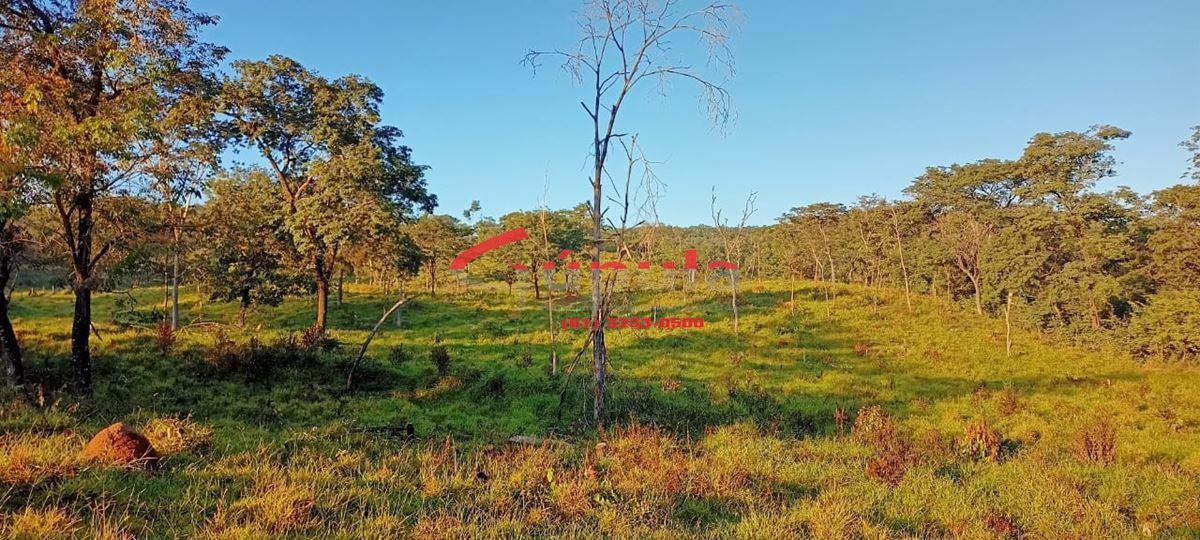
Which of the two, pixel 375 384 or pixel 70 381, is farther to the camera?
pixel 375 384

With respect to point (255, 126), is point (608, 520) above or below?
below

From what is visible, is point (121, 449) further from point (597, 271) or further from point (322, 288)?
point (322, 288)

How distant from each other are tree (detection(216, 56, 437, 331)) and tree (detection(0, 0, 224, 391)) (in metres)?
8.50

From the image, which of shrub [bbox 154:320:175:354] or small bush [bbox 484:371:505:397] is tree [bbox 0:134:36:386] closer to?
shrub [bbox 154:320:175:354]

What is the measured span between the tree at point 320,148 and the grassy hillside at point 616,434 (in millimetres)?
4114

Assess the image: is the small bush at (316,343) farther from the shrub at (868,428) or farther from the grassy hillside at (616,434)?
the shrub at (868,428)

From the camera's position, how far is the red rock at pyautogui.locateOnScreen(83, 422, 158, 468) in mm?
5219

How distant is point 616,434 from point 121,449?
662 centimetres

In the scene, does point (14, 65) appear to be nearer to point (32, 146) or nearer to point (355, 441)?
point (32, 146)

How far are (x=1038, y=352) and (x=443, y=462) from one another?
2766 centimetres

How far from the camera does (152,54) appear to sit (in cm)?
1044

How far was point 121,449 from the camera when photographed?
532 cm

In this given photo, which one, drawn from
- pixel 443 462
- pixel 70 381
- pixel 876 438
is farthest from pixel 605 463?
pixel 70 381

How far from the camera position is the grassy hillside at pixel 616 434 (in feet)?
15.5
